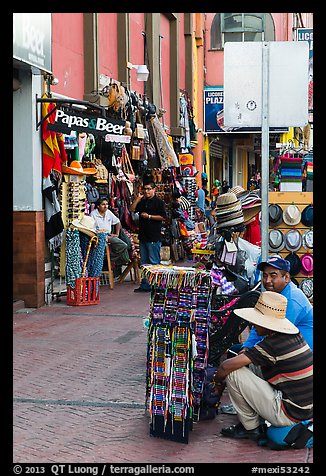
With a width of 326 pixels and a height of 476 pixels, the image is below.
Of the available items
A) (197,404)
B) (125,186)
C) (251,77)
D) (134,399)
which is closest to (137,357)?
(134,399)

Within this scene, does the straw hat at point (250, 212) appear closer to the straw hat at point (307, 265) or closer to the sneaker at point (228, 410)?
the straw hat at point (307, 265)

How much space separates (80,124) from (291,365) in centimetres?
695

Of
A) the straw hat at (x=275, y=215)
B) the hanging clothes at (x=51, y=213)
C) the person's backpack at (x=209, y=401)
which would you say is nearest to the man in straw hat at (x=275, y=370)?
the person's backpack at (x=209, y=401)

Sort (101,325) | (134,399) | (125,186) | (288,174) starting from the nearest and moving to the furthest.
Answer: (134,399) < (288,174) < (101,325) < (125,186)

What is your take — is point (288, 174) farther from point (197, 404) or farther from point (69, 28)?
point (69, 28)

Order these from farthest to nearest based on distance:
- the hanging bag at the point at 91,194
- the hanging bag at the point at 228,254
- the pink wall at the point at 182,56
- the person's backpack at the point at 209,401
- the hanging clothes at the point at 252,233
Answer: the pink wall at the point at 182,56
the hanging bag at the point at 91,194
the hanging clothes at the point at 252,233
the hanging bag at the point at 228,254
the person's backpack at the point at 209,401

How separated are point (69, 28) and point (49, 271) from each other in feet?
14.8

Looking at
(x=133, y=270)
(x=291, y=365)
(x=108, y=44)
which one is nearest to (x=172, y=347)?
(x=291, y=365)

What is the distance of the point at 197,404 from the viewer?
20.3 ft

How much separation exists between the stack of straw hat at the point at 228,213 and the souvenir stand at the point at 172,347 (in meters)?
1.94

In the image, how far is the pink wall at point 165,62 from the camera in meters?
22.7

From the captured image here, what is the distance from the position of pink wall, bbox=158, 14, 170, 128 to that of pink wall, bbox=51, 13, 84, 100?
8.31 metres

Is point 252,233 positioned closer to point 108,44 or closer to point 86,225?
point 86,225
